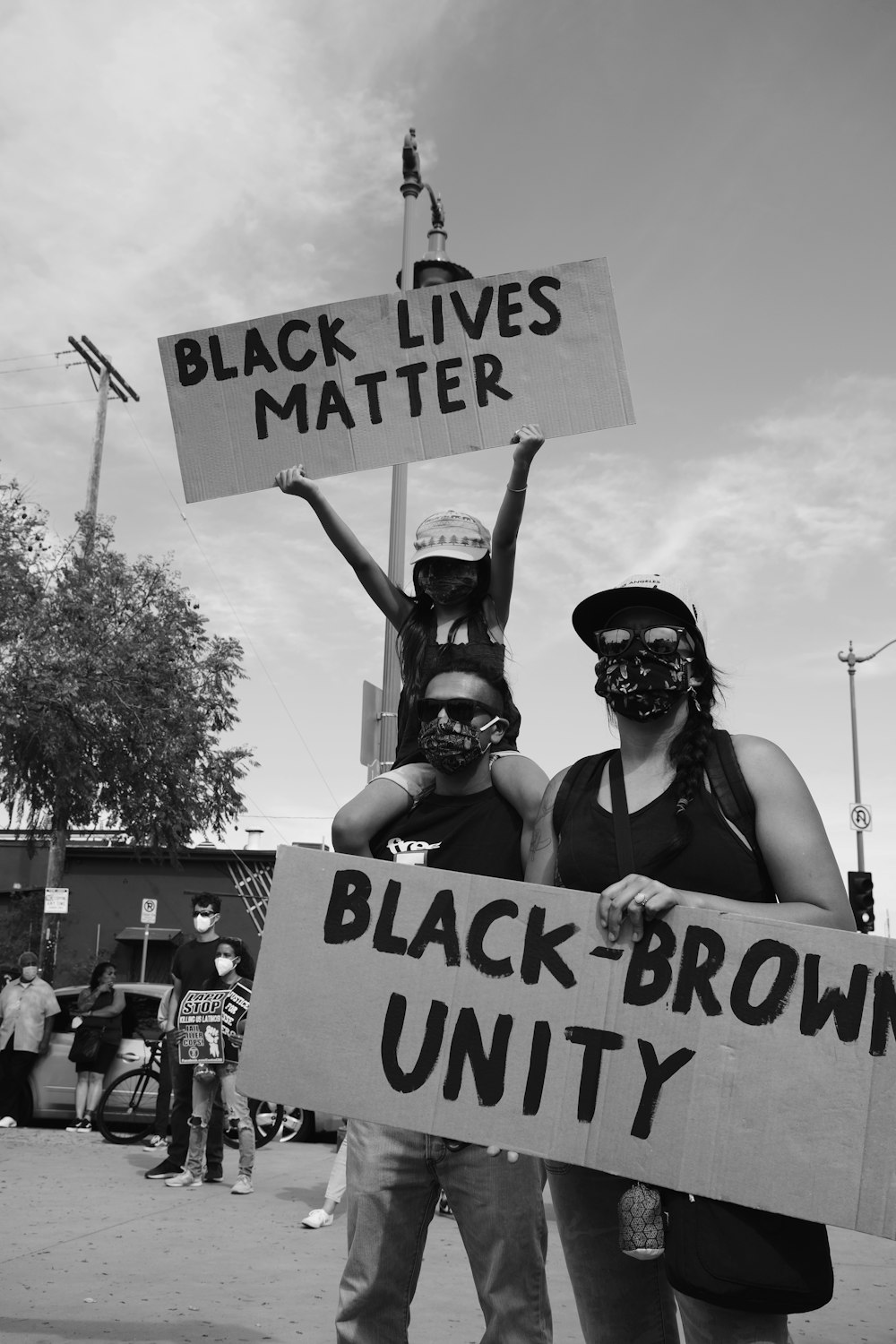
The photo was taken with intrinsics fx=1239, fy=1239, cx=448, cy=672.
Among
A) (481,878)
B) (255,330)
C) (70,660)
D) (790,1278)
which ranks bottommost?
(790,1278)

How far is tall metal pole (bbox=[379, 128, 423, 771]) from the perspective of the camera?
9875mm

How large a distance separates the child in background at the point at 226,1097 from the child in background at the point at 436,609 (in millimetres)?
6536

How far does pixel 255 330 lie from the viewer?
3.91m

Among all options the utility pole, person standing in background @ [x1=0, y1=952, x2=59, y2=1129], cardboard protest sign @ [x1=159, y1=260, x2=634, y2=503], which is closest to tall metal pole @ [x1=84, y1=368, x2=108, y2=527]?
the utility pole

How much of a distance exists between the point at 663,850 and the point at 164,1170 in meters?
8.73

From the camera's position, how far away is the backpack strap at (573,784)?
261 cm

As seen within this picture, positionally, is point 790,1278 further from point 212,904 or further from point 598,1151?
point 212,904

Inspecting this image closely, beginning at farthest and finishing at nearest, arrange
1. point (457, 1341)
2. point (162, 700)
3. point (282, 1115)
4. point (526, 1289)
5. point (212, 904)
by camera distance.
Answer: point (162, 700), point (282, 1115), point (212, 904), point (457, 1341), point (526, 1289)

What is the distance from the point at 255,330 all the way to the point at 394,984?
2254 millimetres

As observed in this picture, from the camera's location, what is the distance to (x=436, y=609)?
3.49 m

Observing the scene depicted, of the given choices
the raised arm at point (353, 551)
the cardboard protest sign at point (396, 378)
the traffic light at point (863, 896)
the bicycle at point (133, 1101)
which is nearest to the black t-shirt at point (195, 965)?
the bicycle at point (133, 1101)

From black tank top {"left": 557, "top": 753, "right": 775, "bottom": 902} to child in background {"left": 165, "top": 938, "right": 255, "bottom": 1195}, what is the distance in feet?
24.1

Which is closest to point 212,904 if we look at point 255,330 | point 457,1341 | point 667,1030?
point 457,1341

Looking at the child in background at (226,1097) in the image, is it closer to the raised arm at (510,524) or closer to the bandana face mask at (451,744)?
the raised arm at (510,524)
